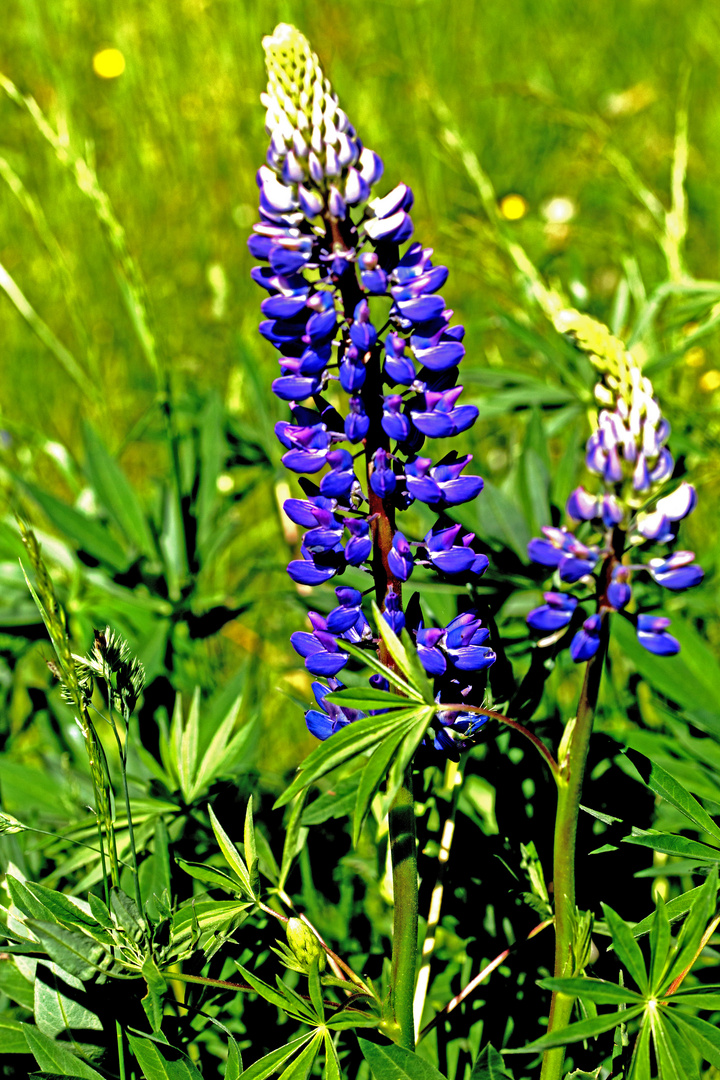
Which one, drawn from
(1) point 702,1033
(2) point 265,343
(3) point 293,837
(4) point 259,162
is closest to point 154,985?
(3) point 293,837

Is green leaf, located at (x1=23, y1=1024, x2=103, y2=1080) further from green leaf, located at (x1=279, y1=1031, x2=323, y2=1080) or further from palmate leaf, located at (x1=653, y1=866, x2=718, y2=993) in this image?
palmate leaf, located at (x1=653, y1=866, x2=718, y2=993)

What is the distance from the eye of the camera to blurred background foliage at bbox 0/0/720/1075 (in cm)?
160

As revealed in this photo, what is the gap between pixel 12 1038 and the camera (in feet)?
3.75

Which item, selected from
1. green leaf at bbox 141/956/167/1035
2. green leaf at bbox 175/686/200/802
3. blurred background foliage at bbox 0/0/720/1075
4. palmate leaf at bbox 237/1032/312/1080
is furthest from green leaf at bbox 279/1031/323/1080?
green leaf at bbox 175/686/200/802

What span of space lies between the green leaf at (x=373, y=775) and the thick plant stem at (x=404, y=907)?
12 centimetres

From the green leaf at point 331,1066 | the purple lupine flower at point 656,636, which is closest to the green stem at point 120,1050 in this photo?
the green leaf at point 331,1066

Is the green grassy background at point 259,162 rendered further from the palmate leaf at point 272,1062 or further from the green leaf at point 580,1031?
the green leaf at point 580,1031

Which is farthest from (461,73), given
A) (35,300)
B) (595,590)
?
(595,590)

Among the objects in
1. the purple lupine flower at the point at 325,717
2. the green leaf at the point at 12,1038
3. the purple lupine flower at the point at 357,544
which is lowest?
the green leaf at the point at 12,1038

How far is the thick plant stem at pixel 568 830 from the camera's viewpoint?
0.91m

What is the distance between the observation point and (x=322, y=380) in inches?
40.4

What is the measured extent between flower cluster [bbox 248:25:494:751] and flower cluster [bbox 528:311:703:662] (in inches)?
6.1

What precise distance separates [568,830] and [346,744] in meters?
0.24

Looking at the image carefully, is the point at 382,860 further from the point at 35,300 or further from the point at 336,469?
the point at 35,300
